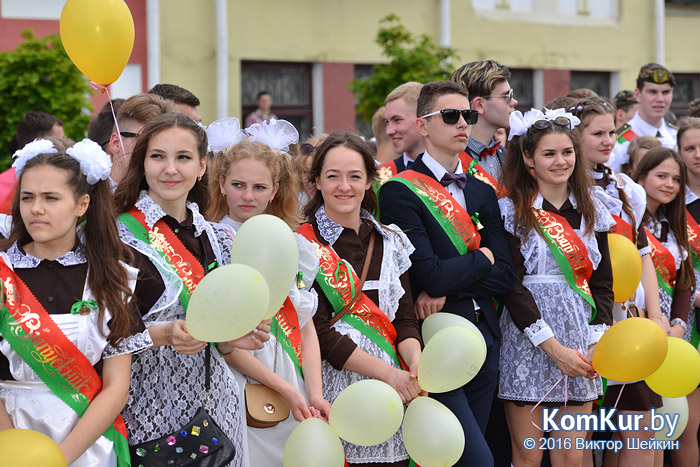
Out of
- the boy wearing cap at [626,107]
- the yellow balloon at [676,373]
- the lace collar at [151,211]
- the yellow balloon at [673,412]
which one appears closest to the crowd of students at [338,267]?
the lace collar at [151,211]

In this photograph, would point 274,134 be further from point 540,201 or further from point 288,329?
point 540,201

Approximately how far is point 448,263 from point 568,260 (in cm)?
65

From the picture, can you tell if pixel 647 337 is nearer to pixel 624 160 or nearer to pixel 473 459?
pixel 473 459

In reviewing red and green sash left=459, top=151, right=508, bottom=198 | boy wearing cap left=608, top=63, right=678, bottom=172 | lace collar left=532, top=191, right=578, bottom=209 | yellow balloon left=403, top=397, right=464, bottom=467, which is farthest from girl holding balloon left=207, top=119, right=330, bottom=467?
boy wearing cap left=608, top=63, right=678, bottom=172

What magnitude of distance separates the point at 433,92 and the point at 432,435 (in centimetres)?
173

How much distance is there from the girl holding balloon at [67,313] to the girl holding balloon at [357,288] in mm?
940

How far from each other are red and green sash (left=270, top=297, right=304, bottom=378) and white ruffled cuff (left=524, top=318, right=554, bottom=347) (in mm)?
1195

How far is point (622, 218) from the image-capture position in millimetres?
4500

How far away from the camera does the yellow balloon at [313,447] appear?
2.98 meters

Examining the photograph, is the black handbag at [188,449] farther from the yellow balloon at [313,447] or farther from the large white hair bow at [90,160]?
the large white hair bow at [90,160]

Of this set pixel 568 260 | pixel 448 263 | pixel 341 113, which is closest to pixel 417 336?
pixel 448 263

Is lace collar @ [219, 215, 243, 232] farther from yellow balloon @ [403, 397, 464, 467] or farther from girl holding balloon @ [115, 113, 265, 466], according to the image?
yellow balloon @ [403, 397, 464, 467]

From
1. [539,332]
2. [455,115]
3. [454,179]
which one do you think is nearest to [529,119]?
[455,115]

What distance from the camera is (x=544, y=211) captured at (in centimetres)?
411
